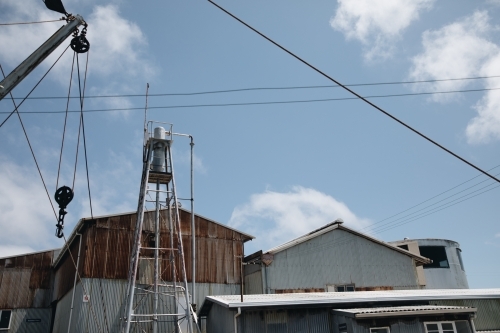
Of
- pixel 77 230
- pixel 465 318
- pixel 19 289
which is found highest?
pixel 77 230

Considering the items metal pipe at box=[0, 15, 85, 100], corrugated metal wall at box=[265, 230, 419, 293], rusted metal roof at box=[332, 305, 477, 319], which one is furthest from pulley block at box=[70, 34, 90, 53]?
corrugated metal wall at box=[265, 230, 419, 293]

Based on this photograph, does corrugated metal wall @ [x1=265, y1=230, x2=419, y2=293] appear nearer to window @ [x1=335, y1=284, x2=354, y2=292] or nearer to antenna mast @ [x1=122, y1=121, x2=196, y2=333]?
window @ [x1=335, y1=284, x2=354, y2=292]

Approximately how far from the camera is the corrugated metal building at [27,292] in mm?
29203

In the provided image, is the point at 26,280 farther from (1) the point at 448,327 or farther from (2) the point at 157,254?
(1) the point at 448,327

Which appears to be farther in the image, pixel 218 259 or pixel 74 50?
pixel 218 259

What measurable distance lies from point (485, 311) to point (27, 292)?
3092 cm

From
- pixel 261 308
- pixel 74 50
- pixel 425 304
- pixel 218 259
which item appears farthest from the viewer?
pixel 218 259

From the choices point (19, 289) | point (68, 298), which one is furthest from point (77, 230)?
point (19, 289)

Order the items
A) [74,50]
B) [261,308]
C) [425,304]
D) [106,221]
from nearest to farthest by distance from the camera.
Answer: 1. [74,50]
2. [261,308]
3. [425,304]
4. [106,221]

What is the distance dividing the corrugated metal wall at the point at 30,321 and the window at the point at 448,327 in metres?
27.5

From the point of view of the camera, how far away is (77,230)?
2397 cm

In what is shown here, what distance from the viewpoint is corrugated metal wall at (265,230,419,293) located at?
84.4 ft

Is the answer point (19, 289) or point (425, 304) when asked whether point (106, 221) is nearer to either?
point (19, 289)

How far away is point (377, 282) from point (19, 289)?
87.8 feet
